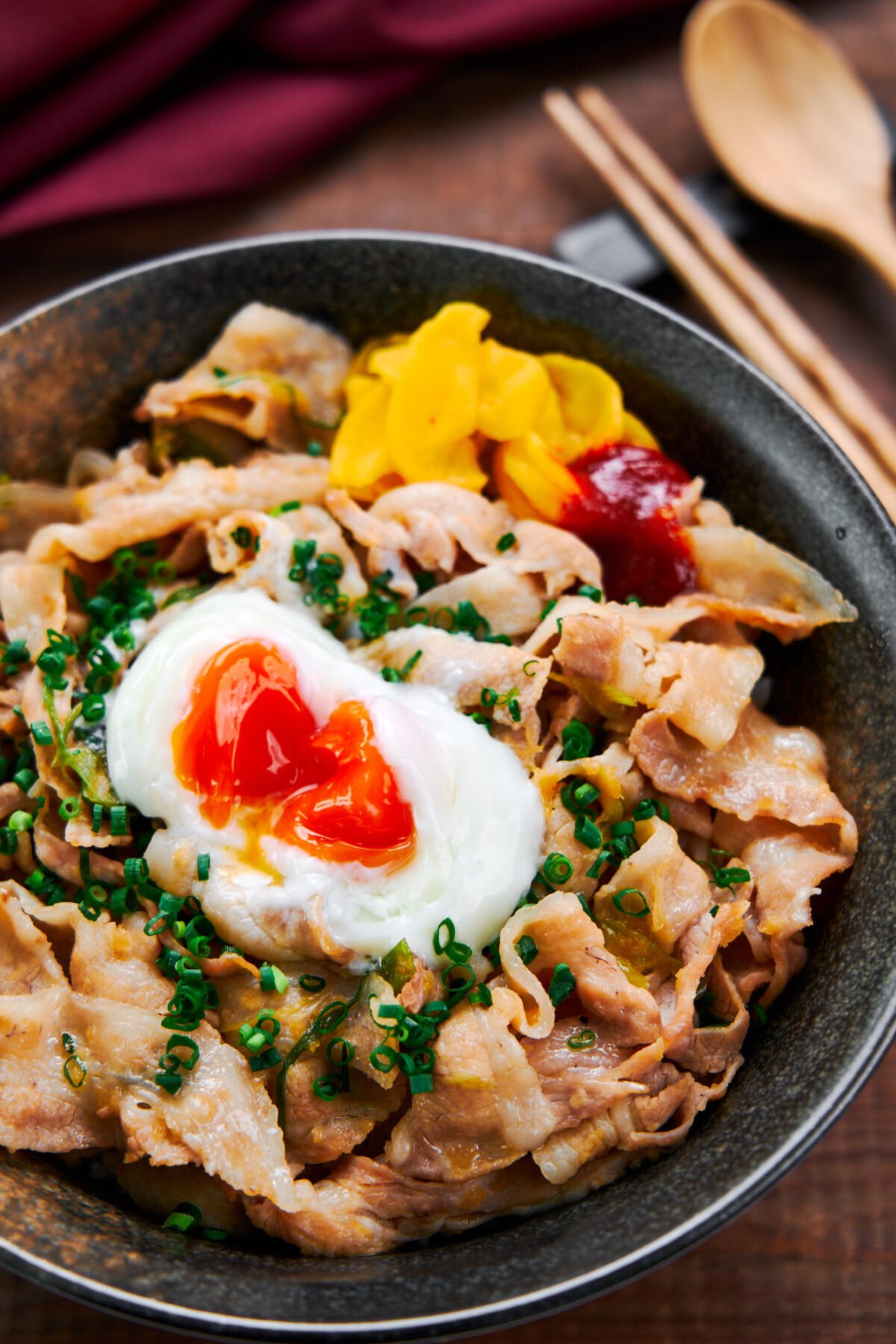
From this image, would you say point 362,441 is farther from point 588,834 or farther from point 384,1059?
point 384,1059

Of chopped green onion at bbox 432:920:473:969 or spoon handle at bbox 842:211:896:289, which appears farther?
spoon handle at bbox 842:211:896:289

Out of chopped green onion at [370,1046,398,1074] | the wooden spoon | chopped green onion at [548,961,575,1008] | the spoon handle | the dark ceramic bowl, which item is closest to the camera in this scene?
the dark ceramic bowl

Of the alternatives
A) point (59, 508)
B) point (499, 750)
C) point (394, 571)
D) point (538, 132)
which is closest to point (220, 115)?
point (538, 132)

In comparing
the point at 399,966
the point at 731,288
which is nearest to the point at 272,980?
the point at 399,966

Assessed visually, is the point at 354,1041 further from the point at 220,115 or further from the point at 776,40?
the point at 776,40

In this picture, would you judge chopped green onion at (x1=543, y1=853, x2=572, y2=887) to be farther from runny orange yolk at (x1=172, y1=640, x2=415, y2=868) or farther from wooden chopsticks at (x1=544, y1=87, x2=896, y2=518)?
wooden chopsticks at (x1=544, y1=87, x2=896, y2=518)

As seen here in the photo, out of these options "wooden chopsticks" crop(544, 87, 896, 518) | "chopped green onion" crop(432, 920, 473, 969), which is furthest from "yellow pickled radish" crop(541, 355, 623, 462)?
"chopped green onion" crop(432, 920, 473, 969)
